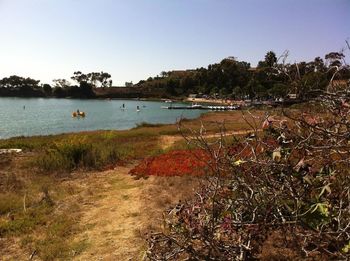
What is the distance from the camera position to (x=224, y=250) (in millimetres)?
5586

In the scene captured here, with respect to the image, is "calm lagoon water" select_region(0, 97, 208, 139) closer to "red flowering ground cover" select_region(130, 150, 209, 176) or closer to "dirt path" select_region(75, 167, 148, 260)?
"red flowering ground cover" select_region(130, 150, 209, 176)

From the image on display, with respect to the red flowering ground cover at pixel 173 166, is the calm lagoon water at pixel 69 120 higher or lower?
lower

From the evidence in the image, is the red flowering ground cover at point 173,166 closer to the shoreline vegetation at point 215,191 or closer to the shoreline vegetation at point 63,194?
the shoreline vegetation at point 215,191

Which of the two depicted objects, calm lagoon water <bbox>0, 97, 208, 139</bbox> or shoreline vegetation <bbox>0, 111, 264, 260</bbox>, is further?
calm lagoon water <bbox>0, 97, 208, 139</bbox>

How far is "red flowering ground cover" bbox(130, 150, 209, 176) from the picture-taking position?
1483cm

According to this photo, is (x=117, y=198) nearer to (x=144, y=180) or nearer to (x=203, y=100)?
(x=144, y=180)

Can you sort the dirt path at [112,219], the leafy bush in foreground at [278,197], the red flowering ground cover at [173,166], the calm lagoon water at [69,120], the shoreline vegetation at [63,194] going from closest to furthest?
the leafy bush in foreground at [278,197], the dirt path at [112,219], the shoreline vegetation at [63,194], the red flowering ground cover at [173,166], the calm lagoon water at [69,120]

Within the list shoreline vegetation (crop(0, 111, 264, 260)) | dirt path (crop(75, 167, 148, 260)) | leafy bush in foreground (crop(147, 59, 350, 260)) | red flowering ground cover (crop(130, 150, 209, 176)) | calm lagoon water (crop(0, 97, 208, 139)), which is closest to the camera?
leafy bush in foreground (crop(147, 59, 350, 260))

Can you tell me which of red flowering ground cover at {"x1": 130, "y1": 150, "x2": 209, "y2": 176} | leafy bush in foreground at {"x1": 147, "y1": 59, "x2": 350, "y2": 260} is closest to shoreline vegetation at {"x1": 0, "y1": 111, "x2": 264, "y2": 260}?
red flowering ground cover at {"x1": 130, "y1": 150, "x2": 209, "y2": 176}

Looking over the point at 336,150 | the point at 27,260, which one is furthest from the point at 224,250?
the point at 27,260

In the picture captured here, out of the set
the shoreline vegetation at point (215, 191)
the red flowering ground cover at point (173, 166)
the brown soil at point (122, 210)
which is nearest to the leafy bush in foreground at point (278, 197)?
the shoreline vegetation at point (215, 191)

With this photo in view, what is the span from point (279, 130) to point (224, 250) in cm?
183

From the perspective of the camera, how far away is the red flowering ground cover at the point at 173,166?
14.8 meters

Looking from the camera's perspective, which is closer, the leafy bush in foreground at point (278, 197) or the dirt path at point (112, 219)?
the leafy bush in foreground at point (278, 197)
